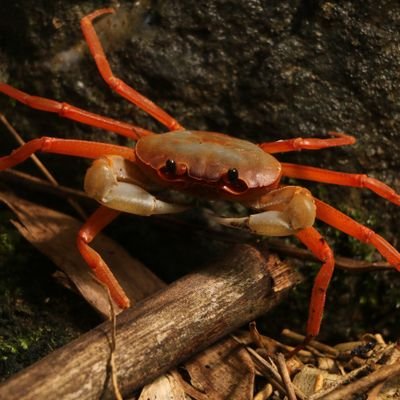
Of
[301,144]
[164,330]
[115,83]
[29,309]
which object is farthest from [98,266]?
[301,144]

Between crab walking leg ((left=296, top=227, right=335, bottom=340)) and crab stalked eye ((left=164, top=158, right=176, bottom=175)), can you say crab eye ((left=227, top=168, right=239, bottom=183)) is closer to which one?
crab stalked eye ((left=164, top=158, right=176, bottom=175))

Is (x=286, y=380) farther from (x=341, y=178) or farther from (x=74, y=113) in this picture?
(x=74, y=113)

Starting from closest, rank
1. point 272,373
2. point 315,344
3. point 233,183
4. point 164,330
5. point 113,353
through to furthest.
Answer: point 113,353 → point 164,330 → point 272,373 → point 233,183 → point 315,344

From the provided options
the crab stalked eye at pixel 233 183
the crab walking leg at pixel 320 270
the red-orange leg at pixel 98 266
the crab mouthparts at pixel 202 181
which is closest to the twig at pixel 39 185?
the red-orange leg at pixel 98 266

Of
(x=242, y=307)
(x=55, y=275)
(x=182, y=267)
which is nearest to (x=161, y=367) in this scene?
(x=242, y=307)

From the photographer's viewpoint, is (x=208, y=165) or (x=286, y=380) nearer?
(x=286, y=380)

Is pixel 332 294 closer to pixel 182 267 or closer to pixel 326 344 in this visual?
pixel 326 344

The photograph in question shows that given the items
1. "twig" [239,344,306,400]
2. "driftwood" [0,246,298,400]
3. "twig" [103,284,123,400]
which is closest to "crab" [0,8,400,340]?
"driftwood" [0,246,298,400]
